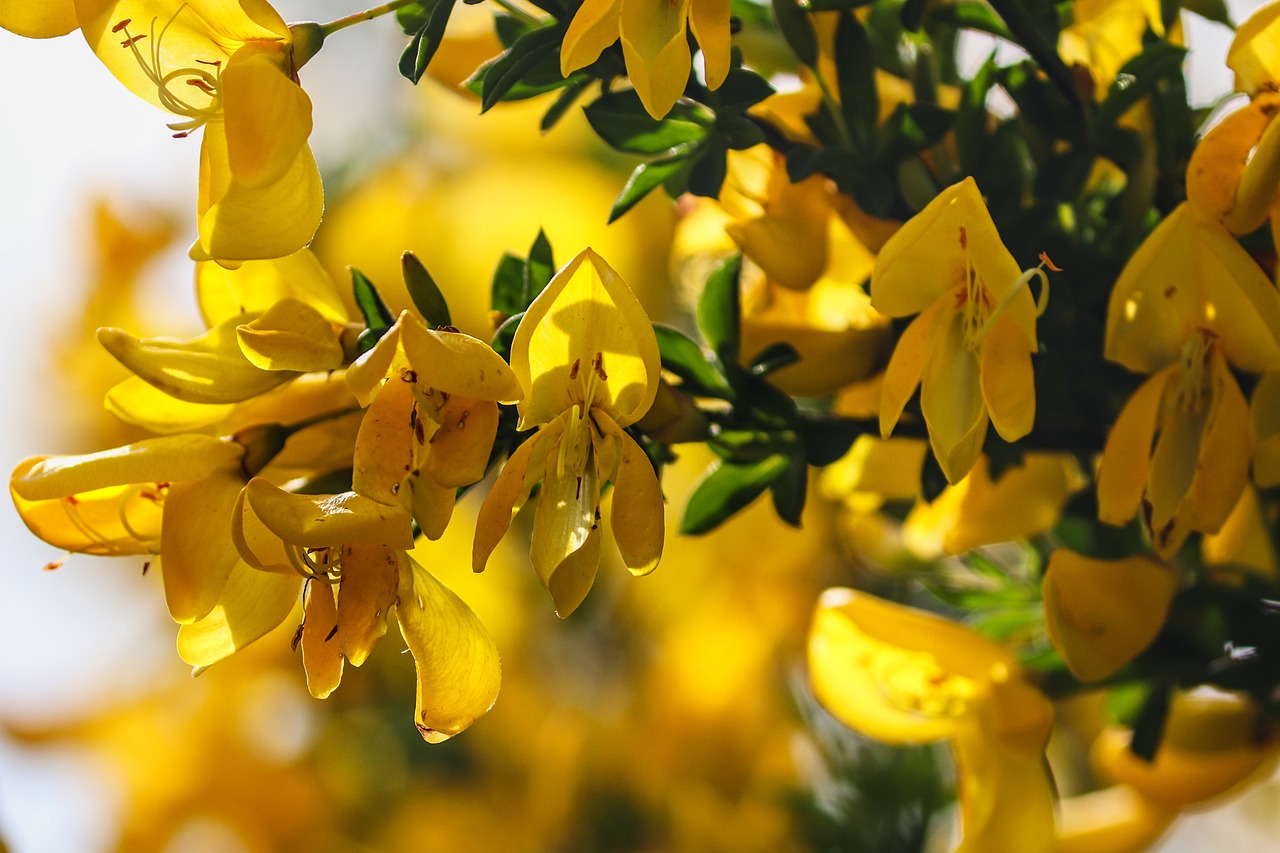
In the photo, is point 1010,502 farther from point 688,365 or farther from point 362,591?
point 362,591

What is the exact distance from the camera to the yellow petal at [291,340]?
0.40 meters

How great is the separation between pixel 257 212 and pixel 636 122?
158 millimetres

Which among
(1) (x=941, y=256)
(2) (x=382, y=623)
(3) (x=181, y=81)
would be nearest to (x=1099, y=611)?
(1) (x=941, y=256)

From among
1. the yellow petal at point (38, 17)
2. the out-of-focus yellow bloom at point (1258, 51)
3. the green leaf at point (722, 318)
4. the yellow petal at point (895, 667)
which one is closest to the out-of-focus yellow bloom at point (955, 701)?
the yellow petal at point (895, 667)

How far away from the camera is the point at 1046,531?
2.03 feet

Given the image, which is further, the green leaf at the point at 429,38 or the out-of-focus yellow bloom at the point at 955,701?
the out-of-focus yellow bloom at the point at 955,701

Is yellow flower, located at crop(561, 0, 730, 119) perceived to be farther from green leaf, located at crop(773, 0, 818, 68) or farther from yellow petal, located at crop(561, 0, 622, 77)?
green leaf, located at crop(773, 0, 818, 68)

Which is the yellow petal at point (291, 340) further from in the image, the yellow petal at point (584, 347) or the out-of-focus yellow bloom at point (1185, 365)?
the out-of-focus yellow bloom at point (1185, 365)

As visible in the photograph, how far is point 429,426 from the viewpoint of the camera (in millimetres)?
370

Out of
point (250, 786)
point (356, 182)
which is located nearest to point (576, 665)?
point (250, 786)

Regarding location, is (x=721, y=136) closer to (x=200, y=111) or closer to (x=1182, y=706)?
(x=200, y=111)

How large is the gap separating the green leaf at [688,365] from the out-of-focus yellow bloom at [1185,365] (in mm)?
149

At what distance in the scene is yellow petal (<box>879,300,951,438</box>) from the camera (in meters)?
0.41

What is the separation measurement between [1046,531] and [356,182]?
985 millimetres
